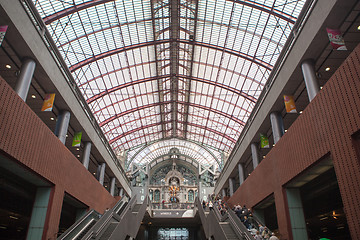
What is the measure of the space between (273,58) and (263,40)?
7.52ft

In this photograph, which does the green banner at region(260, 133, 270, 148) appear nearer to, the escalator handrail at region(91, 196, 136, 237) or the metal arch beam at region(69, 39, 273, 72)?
the metal arch beam at region(69, 39, 273, 72)

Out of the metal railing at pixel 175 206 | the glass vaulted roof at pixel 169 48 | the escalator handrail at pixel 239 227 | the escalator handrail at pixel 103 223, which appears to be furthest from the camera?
the metal railing at pixel 175 206

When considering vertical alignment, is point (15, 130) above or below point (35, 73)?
below

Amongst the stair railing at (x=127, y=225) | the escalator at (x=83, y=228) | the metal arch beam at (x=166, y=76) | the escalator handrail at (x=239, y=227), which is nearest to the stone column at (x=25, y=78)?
the escalator at (x=83, y=228)

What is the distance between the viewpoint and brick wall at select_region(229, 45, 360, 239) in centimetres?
980

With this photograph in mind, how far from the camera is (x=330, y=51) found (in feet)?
48.7

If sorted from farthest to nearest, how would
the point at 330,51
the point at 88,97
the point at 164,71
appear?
the point at 164,71, the point at 88,97, the point at 330,51

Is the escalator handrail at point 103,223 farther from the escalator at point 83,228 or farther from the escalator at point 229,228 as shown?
the escalator at point 229,228

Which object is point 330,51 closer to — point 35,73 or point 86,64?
point 35,73

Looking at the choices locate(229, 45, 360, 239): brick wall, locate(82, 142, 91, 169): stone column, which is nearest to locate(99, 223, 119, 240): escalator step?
locate(82, 142, 91, 169): stone column

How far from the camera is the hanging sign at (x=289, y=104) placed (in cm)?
1723

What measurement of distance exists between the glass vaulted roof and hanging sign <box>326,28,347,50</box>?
421 inches

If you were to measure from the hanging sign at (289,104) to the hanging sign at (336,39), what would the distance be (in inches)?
221

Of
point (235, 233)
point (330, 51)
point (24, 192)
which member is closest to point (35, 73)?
point (24, 192)
